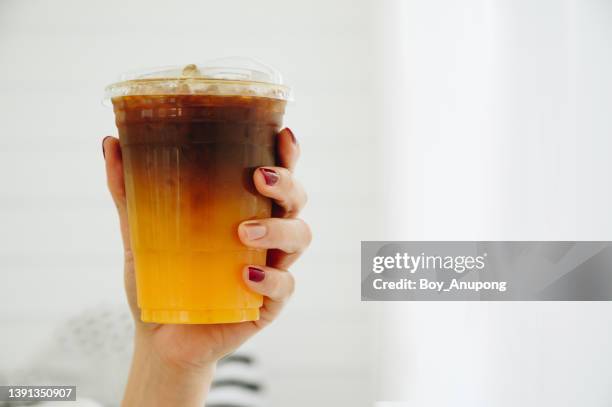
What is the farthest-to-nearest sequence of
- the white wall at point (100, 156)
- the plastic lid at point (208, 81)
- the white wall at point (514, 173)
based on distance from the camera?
the white wall at point (100, 156)
the white wall at point (514, 173)
the plastic lid at point (208, 81)

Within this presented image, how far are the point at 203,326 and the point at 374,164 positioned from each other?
1613mm

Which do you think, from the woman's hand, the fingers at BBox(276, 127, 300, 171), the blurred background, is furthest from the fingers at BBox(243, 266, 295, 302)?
the blurred background

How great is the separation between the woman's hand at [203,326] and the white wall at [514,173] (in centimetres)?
138

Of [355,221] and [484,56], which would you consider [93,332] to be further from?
[484,56]

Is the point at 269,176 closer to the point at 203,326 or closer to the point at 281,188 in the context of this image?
the point at 281,188

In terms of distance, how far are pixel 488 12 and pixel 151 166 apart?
5.62 feet

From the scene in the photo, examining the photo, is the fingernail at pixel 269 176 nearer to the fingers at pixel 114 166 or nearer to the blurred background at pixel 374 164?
the fingers at pixel 114 166

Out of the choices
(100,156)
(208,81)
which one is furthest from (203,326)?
(100,156)

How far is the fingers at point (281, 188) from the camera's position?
711 millimetres

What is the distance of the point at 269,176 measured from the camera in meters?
0.71

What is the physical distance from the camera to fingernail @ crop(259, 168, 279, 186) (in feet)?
2.34

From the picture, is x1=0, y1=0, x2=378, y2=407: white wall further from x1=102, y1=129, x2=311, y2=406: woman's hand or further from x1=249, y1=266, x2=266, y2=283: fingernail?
x1=249, y1=266, x2=266, y2=283: fingernail

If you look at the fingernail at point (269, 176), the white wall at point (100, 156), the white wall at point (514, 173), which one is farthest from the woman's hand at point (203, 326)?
the white wall at point (100, 156)

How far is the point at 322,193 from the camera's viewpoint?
97.3 inches
